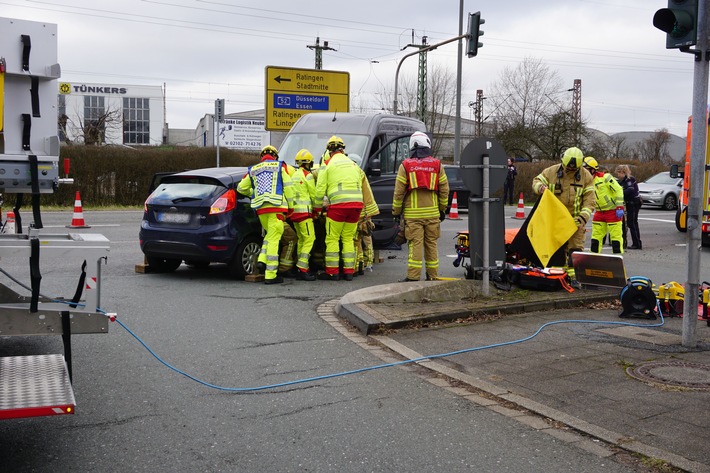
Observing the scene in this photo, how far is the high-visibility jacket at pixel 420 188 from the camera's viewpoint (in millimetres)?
9672

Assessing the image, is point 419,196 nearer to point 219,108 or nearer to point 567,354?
point 567,354

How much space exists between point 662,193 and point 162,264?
81.5ft

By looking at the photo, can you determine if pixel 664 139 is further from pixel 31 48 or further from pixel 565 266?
pixel 31 48

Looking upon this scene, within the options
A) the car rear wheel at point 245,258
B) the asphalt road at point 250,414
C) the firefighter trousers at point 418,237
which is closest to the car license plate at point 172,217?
the car rear wheel at point 245,258

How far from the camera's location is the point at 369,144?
13227 millimetres

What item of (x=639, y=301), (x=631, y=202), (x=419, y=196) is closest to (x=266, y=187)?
(x=419, y=196)

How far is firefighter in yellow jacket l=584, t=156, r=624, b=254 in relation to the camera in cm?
1227

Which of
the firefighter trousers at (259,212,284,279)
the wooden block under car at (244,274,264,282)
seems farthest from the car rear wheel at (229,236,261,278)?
the firefighter trousers at (259,212,284,279)

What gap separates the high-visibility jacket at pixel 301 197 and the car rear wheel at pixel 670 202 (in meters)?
24.1

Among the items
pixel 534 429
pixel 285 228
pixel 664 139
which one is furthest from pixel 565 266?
pixel 664 139

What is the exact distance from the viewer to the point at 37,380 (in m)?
4.16

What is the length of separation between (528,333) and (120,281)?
5586mm

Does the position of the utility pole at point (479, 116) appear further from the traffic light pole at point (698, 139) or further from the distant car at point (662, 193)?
the traffic light pole at point (698, 139)

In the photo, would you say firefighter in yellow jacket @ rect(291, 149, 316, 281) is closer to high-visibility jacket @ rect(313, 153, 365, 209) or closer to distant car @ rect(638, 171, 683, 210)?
high-visibility jacket @ rect(313, 153, 365, 209)
